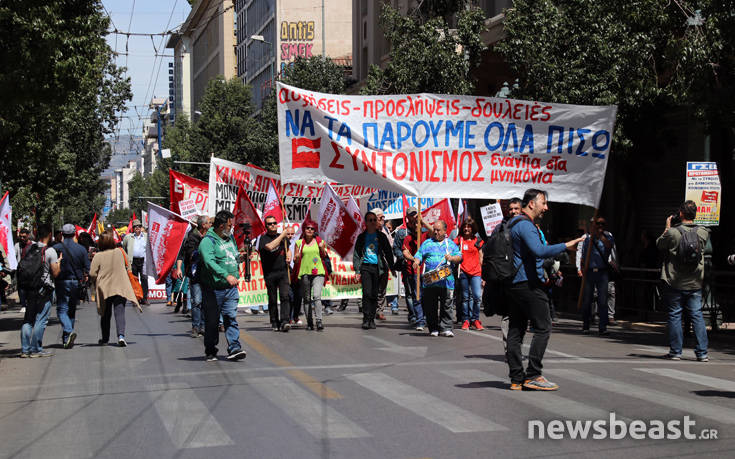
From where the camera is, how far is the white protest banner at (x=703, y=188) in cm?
1424

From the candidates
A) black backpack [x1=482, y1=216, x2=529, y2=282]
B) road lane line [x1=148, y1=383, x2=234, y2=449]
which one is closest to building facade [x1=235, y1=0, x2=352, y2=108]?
black backpack [x1=482, y1=216, x2=529, y2=282]

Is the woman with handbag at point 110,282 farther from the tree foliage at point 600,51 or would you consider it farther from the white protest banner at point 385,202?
the white protest banner at point 385,202

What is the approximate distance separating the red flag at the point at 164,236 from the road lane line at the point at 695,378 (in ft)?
31.3

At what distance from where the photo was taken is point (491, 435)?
6836 mm

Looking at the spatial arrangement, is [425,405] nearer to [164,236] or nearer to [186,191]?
[164,236]

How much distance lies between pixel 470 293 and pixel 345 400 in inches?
311

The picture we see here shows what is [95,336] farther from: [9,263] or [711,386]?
[711,386]

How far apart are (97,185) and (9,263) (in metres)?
38.1

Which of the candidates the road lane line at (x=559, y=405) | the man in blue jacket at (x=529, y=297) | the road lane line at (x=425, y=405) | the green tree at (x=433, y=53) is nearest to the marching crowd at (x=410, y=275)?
the man in blue jacket at (x=529, y=297)

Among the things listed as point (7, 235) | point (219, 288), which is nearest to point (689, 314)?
point (219, 288)

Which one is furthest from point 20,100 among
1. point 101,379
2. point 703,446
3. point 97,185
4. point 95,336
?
point 97,185

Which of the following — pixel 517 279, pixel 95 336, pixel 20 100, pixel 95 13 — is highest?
pixel 95 13

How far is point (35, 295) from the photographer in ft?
42.1

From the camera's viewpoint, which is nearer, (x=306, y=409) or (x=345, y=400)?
(x=306, y=409)
